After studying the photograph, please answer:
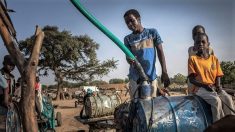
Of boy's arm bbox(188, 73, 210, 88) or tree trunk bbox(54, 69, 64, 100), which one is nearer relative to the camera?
boy's arm bbox(188, 73, 210, 88)

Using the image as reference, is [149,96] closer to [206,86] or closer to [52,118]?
[206,86]

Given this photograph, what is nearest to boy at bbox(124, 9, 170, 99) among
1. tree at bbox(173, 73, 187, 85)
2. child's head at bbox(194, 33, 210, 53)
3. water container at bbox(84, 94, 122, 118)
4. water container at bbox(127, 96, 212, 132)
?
child's head at bbox(194, 33, 210, 53)

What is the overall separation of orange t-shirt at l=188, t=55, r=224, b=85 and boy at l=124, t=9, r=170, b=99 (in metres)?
0.40

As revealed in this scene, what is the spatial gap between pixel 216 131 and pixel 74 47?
1362 inches

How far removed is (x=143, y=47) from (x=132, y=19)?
0.38 m

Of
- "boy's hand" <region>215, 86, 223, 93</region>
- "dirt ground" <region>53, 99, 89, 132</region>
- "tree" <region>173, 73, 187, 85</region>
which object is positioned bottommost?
"dirt ground" <region>53, 99, 89, 132</region>

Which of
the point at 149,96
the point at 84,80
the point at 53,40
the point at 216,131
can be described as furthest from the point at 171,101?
the point at 84,80

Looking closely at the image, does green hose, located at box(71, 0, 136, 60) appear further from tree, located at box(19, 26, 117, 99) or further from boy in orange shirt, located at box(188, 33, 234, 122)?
tree, located at box(19, 26, 117, 99)

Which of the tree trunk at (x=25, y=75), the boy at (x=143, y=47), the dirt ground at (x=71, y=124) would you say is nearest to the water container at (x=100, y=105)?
the dirt ground at (x=71, y=124)

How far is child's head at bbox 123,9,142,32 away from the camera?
4.43 meters

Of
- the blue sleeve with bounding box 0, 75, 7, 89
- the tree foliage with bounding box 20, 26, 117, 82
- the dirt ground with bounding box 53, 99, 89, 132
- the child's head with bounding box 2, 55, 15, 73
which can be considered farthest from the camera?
the tree foliage with bounding box 20, 26, 117, 82

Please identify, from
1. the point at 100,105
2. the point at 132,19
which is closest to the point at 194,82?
the point at 132,19

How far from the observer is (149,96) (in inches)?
147

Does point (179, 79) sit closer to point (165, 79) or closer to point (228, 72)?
point (228, 72)
